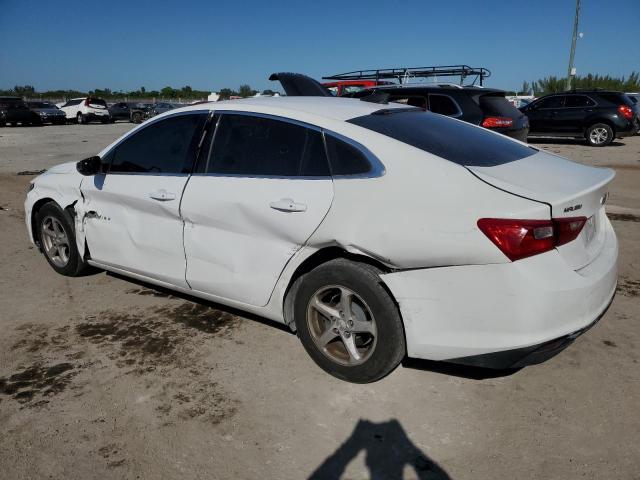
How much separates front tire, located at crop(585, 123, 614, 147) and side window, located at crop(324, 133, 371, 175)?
50.2 feet

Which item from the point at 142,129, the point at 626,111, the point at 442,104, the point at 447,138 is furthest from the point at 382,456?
the point at 626,111

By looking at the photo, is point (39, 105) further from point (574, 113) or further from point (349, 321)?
point (349, 321)

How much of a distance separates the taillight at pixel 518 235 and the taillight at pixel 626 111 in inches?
600

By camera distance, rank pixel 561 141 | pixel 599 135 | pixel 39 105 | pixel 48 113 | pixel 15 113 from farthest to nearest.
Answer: pixel 39 105 < pixel 48 113 < pixel 15 113 < pixel 561 141 < pixel 599 135

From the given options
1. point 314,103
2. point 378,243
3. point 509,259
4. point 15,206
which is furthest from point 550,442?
point 15,206

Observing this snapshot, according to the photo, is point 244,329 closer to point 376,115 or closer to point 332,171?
point 332,171

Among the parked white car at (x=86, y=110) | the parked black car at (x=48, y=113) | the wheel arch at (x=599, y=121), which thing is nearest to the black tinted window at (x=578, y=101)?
the wheel arch at (x=599, y=121)

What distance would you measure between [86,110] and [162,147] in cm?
2917

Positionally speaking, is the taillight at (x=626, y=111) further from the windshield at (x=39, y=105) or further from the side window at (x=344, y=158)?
the windshield at (x=39, y=105)

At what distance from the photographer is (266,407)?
2.78 meters

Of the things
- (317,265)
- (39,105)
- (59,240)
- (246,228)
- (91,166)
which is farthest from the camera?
(39,105)

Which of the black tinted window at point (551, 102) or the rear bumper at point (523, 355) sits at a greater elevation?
the black tinted window at point (551, 102)

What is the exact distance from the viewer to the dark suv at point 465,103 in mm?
8500

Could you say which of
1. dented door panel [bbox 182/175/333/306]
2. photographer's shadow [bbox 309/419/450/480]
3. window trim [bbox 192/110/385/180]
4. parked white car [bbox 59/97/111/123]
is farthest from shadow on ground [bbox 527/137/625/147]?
parked white car [bbox 59/97/111/123]
